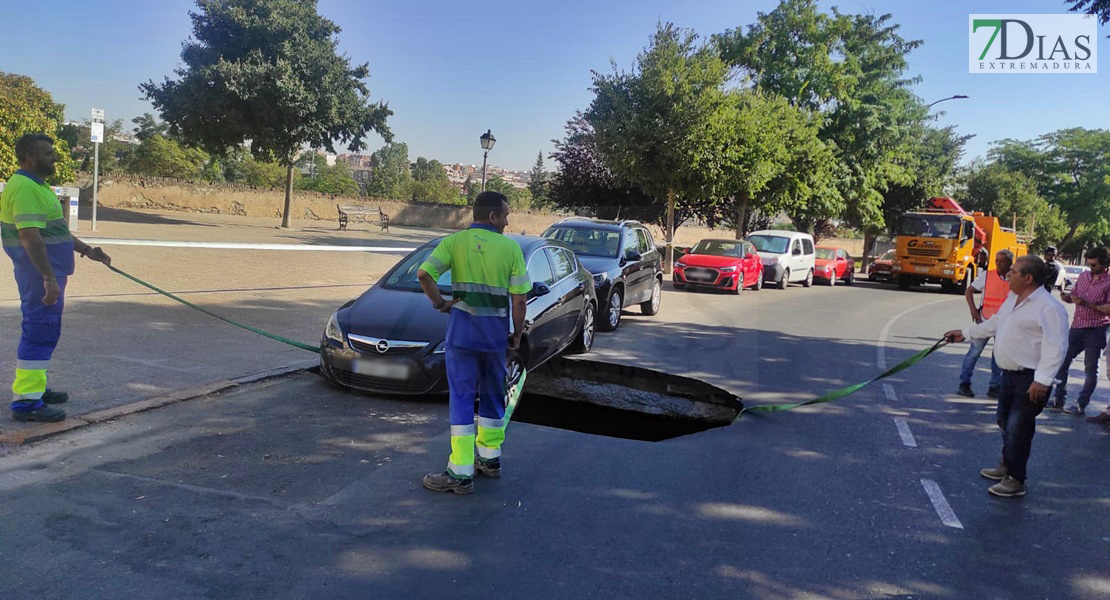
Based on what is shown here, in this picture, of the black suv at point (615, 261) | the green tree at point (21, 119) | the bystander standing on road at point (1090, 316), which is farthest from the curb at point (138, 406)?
the green tree at point (21, 119)

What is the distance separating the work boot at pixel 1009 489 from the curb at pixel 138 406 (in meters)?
6.06

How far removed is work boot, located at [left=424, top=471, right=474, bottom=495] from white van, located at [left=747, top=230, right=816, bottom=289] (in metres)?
18.3

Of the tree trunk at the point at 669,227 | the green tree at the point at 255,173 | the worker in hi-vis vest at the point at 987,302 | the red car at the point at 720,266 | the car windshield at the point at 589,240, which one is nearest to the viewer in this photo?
the worker in hi-vis vest at the point at 987,302

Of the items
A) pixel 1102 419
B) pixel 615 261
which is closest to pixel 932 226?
pixel 615 261

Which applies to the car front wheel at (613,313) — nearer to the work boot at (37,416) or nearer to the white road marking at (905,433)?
the white road marking at (905,433)

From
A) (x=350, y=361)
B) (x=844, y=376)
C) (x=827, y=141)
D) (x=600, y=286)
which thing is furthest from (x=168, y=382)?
(x=827, y=141)

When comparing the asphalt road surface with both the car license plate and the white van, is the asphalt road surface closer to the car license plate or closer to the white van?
the car license plate

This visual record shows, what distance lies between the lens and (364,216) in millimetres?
39812

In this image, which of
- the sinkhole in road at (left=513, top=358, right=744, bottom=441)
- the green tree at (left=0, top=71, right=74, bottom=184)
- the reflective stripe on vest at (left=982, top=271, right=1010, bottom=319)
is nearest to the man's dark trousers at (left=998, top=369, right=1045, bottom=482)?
the sinkhole in road at (left=513, top=358, right=744, bottom=441)

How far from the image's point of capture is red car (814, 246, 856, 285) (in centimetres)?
2680

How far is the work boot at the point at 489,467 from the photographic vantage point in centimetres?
501

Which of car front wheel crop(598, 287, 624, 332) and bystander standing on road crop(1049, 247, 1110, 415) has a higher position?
bystander standing on road crop(1049, 247, 1110, 415)

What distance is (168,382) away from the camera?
684 cm

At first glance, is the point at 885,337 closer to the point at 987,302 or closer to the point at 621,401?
the point at 987,302
